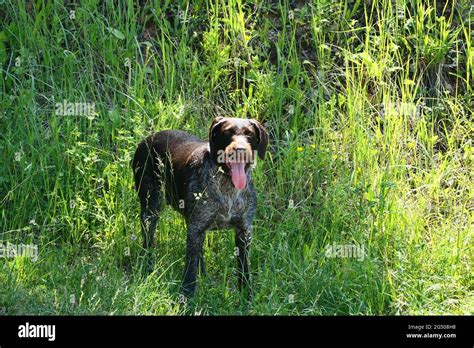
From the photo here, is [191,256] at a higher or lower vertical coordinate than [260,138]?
lower

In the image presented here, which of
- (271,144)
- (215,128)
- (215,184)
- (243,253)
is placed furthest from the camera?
(271,144)

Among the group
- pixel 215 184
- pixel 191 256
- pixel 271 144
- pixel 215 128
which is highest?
pixel 215 128

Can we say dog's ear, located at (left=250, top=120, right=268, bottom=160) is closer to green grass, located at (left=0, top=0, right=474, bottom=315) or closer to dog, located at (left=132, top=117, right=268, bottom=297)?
dog, located at (left=132, top=117, right=268, bottom=297)

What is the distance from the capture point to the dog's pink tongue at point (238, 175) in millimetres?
6551

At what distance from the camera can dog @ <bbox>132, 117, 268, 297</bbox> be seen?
6.57m

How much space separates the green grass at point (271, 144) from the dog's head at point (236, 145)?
876 mm

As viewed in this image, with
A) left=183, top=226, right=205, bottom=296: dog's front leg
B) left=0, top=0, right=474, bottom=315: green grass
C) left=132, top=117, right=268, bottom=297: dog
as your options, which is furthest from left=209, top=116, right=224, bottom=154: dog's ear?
left=0, top=0, right=474, bottom=315: green grass

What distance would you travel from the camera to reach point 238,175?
21.5 feet

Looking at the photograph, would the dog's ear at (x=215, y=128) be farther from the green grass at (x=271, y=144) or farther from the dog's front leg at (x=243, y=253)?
the green grass at (x=271, y=144)

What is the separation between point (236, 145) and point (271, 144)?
6.24 ft

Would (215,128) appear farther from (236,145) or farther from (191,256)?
(191,256)

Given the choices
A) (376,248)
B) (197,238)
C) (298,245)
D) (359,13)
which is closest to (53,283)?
(197,238)

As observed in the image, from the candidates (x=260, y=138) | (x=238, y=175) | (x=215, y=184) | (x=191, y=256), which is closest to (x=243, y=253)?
(x=191, y=256)

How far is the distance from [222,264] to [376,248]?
1224 millimetres
